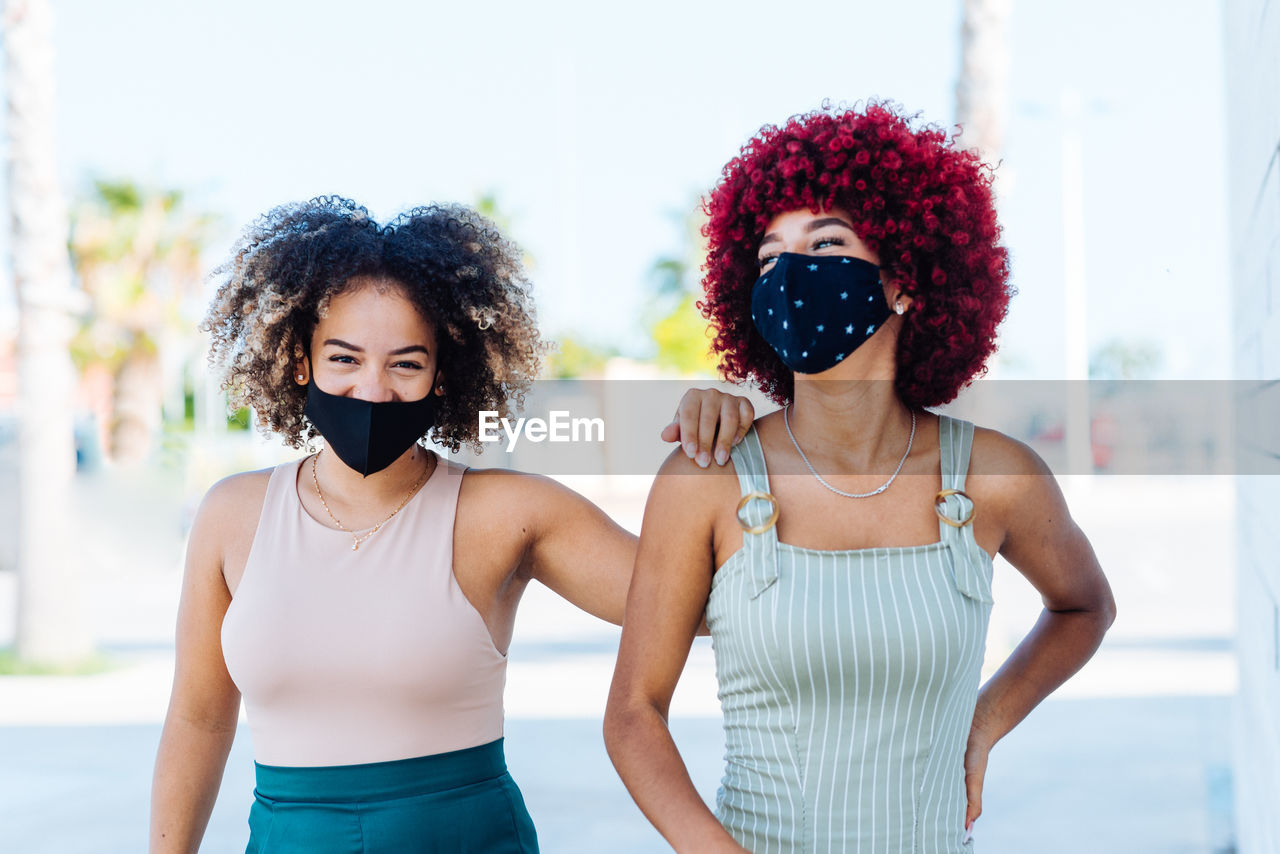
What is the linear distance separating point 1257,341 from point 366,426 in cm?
192

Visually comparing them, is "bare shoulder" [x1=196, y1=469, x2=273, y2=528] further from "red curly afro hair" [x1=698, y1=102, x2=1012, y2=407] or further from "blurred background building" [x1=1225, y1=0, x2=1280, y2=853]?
"blurred background building" [x1=1225, y1=0, x2=1280, y2=853]

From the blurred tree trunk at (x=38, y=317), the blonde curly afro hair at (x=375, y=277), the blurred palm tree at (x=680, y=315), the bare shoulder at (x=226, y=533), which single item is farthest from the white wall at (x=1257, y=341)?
the blurred palm tree at (x=680, y=315)

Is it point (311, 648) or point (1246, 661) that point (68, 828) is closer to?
point (311, 648)

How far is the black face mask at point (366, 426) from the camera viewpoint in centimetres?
215

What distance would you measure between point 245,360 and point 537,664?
22.8 ft

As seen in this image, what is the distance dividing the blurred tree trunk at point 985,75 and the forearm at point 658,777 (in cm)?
702

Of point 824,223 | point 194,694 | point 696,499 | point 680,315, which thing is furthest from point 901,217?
point 680,315

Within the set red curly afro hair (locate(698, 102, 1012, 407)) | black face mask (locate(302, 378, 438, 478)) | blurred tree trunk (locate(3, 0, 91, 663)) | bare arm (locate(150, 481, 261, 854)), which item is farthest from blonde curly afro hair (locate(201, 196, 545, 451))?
blurred tree trunk (locate(3, 0, 91, 663))

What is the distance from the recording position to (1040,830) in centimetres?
534

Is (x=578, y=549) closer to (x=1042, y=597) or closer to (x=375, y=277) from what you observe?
(x=375, y=277)

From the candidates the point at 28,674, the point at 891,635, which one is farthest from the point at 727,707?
the point at 28,674

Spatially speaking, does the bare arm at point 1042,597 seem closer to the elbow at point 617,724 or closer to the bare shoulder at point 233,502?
the elbow at point 617,724

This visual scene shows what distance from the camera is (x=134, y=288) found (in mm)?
28516

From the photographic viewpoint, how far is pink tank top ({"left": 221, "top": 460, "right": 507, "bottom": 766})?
2.10 m
